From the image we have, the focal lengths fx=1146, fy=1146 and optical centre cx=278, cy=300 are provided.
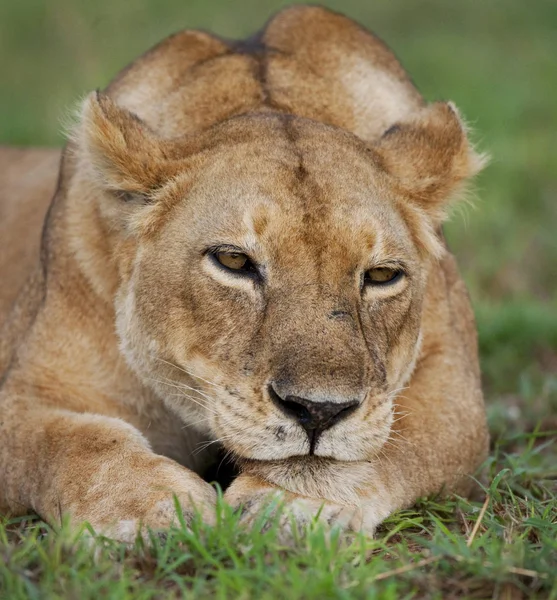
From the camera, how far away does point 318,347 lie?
3447mm

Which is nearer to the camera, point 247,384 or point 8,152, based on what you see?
point 247,384

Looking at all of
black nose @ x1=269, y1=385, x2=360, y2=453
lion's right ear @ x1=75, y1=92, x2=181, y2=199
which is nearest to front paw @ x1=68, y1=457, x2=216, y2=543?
black nose @ x1=269, y1=385, x2=360, y2=453

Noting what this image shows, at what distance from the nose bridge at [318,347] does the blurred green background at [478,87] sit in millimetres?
1051

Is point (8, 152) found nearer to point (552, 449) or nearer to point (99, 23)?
point (552, 449)

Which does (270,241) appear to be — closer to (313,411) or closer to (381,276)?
(381,276)

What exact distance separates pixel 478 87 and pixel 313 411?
924 cm

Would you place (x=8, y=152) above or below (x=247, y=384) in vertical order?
below

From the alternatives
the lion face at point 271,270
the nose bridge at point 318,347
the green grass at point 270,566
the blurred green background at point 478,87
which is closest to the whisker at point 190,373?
the lion face at point 271,270

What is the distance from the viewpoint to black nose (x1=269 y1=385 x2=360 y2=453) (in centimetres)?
330

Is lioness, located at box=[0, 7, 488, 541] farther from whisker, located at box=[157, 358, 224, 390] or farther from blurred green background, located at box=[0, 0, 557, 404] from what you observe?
blurred green background, located at box=[0, 0, 557, 404]

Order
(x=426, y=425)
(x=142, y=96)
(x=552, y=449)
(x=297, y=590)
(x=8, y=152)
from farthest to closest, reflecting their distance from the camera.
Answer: (x=8, y=152) → (x=552, y=449) → (x=142, y=96) → (x=426, y=425) → (x=297, y=590)

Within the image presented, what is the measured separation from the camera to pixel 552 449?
16.9ft

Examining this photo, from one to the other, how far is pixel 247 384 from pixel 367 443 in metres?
0.42

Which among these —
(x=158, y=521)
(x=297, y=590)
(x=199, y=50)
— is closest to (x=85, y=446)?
(x=158, y=521)
